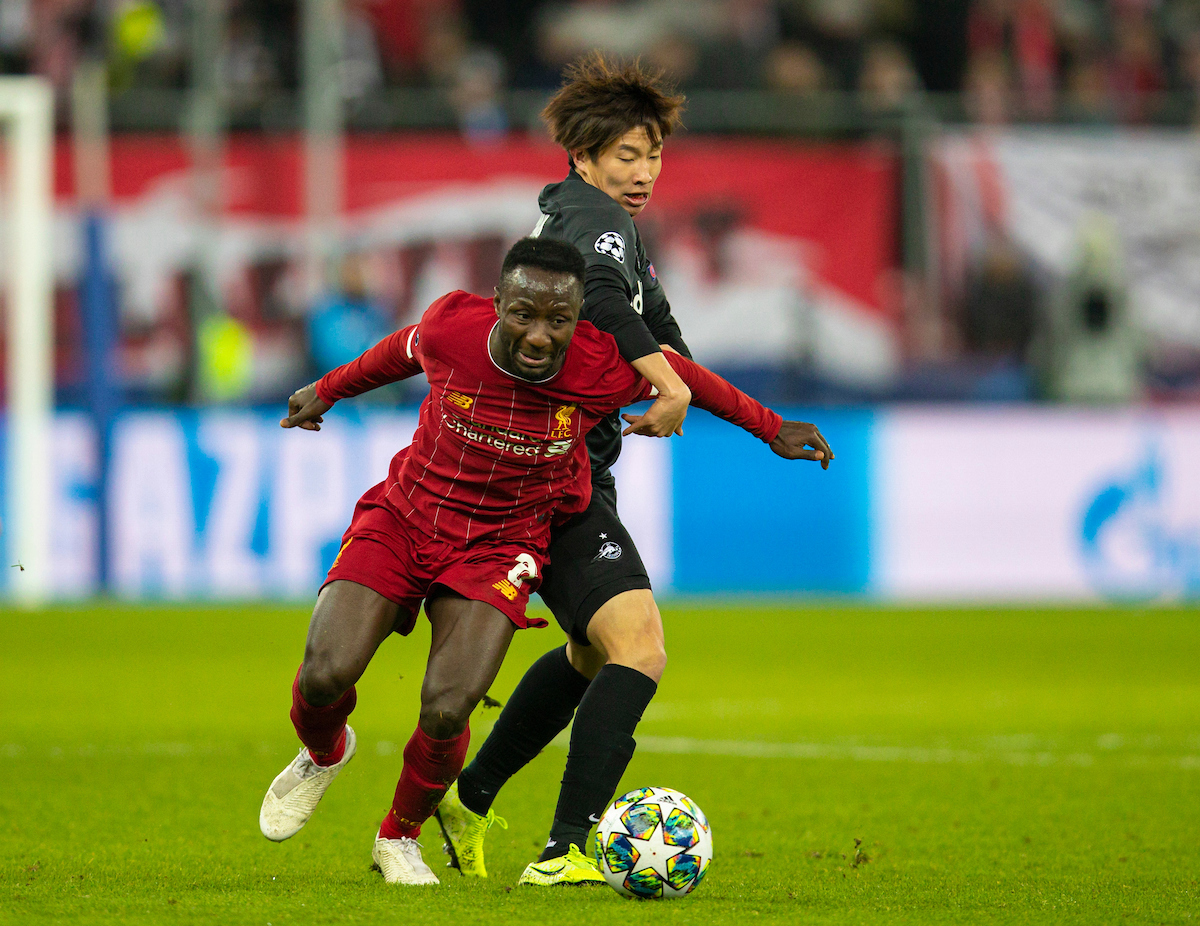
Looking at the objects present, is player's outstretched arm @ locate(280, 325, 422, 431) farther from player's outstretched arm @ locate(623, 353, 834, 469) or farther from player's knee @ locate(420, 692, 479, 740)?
player's knee @ locate(420, 692, 479, 740)

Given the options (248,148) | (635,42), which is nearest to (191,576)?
(248,148)

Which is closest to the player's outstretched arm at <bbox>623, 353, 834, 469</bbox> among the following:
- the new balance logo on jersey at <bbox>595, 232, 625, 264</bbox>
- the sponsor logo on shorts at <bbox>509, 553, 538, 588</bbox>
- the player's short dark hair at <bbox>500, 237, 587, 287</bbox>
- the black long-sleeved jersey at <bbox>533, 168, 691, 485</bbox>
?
the black long-sleeved jersey at <bbox>533, 168, 691, 485</bbox>

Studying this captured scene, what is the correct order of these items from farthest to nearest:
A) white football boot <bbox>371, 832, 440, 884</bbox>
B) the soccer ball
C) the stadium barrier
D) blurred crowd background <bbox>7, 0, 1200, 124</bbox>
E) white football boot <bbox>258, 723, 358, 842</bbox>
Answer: blurred crowd background <bbox>7, 0, 1200, 124</bbox> < the stadium barrier < white football boot <bbox>258, 723, 358, 842</bbox> < white football boot <bbox>371, 832, 440, 884</bbox> < the soccer ball

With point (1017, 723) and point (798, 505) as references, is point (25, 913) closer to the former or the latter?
point (1017, 723)

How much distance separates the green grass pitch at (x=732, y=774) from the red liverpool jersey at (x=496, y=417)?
1025 mm

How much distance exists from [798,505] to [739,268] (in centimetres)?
290

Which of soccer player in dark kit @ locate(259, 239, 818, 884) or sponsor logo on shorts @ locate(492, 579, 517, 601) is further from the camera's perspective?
sponsor logo on shorts @ locate(492, 579, 517, 601)

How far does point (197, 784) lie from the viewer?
22.5 feet

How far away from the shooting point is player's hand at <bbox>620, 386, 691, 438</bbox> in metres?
4.71

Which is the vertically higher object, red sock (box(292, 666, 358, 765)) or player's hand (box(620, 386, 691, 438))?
player's hand (box(620, 386, 691, 438))

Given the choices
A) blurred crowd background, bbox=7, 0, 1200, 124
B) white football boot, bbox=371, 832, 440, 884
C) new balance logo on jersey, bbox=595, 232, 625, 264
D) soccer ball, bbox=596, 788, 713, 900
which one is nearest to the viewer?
soccer ball, bbox=596, 788, 713, 900

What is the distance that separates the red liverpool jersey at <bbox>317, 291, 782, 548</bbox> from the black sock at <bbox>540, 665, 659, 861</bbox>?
485 millimetres

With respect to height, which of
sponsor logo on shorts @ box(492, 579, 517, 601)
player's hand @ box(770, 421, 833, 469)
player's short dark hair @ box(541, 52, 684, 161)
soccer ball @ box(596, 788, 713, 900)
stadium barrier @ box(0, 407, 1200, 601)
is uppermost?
player's short dark hair @ box(541, 52, 684, 161)

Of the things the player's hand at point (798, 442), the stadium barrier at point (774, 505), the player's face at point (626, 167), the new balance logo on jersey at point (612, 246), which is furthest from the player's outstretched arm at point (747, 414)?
the stadium barrier at point (774, 505)
